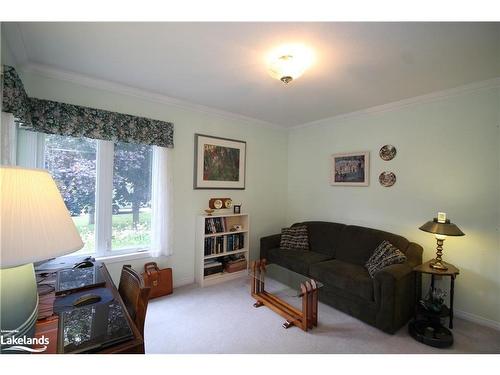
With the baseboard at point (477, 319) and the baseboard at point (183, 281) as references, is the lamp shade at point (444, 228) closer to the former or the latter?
the baseboard at point (477, 319)

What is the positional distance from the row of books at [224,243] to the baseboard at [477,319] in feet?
8.64

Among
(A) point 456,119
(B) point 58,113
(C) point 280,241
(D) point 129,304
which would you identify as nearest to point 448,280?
(A) point 456,119

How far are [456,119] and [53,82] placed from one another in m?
4.18

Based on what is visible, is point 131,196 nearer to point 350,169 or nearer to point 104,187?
point 104,187

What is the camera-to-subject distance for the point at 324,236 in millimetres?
3354

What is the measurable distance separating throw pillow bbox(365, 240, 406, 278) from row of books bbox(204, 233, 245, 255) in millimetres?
1749

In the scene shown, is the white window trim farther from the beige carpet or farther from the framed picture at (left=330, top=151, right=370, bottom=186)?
the framed picture at (left=330, top=151, right=370, bottom=186)

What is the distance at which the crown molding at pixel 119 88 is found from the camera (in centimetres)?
218

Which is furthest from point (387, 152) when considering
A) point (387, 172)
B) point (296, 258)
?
point (296, 258)

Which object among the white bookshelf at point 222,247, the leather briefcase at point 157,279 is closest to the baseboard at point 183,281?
the white bookshelf at point 222,247

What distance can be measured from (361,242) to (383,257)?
18.1 inches

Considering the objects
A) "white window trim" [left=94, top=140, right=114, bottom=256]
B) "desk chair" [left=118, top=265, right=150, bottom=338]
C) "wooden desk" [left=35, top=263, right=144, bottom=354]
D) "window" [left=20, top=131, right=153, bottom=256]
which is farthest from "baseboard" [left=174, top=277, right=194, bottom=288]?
"wooden desk" [left=35, top=263, right=144, bottom=354]

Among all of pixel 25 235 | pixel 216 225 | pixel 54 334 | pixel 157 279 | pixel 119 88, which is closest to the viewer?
pixel 25 235
